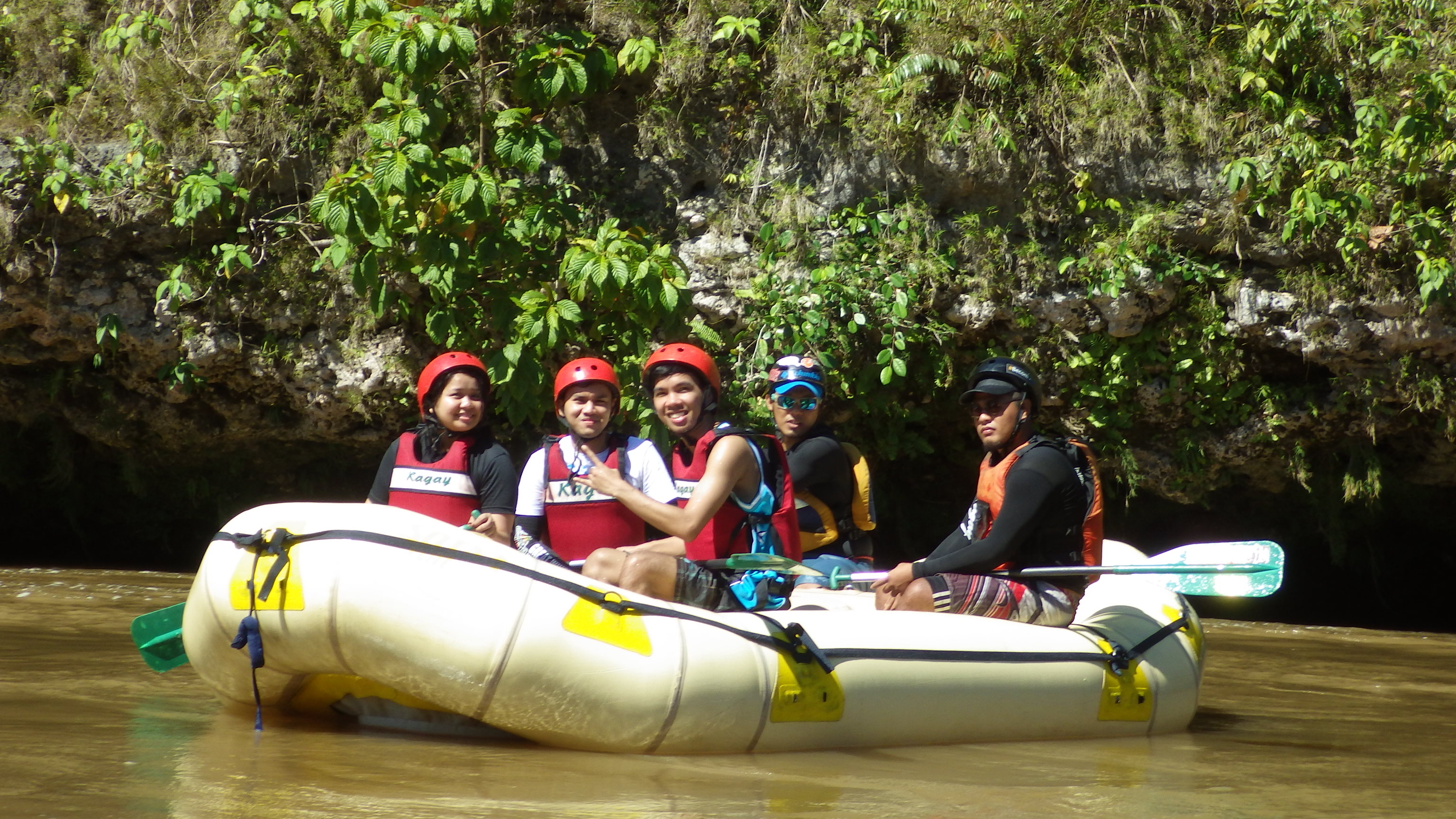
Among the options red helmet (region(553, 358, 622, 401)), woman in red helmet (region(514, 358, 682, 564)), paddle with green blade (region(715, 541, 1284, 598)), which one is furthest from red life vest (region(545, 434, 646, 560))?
paddle with green blade (region(715, 541, 1284, 598))

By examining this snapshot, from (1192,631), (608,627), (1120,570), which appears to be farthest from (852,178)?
(608,627)

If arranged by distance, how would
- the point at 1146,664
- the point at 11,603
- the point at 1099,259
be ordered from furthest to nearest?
the point at 1099,259 < the point at 11,603 < the point at 1146,664

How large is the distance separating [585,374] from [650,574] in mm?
773

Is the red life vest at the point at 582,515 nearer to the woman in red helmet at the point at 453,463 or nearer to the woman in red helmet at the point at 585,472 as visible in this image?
the woman in red helmet at the point at 585,472

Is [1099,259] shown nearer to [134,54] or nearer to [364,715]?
[364,715]

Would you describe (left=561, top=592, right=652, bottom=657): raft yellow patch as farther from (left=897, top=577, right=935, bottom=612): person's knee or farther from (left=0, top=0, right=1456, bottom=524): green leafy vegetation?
(left=0, top=0, right=1456, bottom=524): green leafy vegetation

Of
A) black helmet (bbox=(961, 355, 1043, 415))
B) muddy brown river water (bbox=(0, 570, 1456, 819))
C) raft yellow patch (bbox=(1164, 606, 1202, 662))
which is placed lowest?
muddy brown river water (bbox=(0, 570, 1456, 819))

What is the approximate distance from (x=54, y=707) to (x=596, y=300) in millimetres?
3055

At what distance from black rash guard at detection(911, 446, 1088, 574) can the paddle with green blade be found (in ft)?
0.20

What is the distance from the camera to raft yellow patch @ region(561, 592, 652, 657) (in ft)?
9.80

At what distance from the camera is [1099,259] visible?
243 inches

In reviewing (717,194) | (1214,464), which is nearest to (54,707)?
(717,194)

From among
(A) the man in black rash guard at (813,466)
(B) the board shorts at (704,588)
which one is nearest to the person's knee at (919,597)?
(B) the board shorts at (704,588)

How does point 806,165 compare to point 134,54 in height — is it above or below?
below
